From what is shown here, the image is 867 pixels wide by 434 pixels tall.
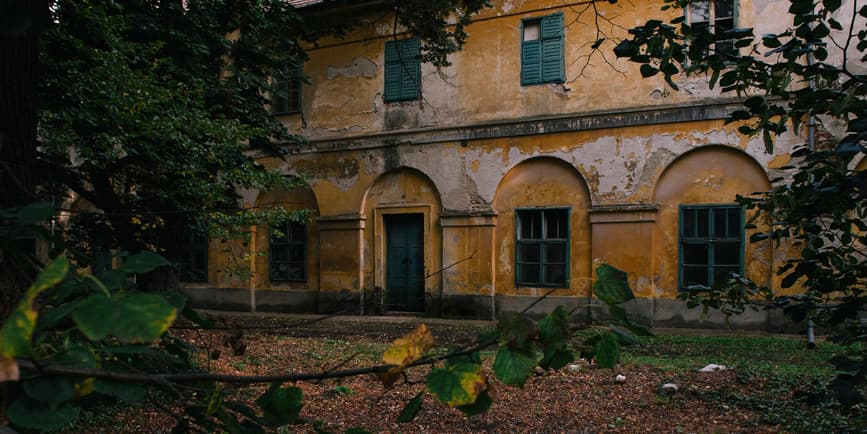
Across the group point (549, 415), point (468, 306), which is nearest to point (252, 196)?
point (468, 306)

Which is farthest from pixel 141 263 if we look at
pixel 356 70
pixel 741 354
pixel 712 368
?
A: pixel 356 70

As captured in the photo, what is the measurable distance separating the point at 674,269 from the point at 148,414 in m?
8.74

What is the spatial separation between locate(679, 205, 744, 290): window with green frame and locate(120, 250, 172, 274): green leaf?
10.3 meters

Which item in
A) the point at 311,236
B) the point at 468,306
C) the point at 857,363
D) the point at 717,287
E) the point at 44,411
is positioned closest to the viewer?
the point at 44,411

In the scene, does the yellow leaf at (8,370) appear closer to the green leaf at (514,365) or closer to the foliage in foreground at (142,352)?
the foliage in foreground at (142,352)

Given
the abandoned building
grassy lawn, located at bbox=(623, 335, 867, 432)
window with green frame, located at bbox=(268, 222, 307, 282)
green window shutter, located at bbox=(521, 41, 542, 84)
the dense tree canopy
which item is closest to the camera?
grassy lawn, located at bbox=(623, 335, 867, 432)

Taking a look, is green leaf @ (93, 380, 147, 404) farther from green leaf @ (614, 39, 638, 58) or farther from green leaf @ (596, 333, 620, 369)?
green leaf @ (614, 39, 638, 58)

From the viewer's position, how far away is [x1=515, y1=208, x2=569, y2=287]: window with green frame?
36.7 ft

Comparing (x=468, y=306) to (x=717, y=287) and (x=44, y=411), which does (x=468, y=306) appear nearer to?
(x=717, y=287)

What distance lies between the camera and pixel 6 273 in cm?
175

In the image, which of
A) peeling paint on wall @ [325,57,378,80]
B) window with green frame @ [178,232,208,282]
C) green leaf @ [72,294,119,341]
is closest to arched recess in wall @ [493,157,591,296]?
peeling paint on wall @ [325,57,378,80]

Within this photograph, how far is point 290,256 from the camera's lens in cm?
1346

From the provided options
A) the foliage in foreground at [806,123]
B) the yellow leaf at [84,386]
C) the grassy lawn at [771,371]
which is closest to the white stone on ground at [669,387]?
the grassy lawn at [771,371]

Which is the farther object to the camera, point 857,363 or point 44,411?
point 857,363
